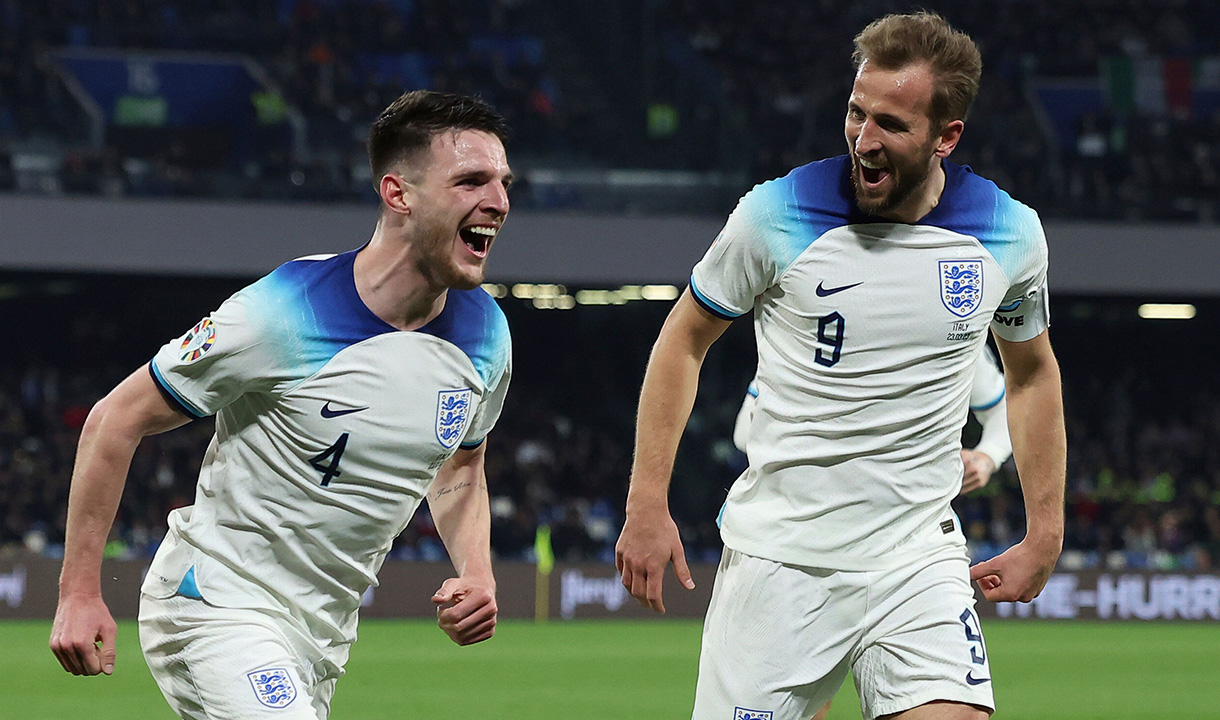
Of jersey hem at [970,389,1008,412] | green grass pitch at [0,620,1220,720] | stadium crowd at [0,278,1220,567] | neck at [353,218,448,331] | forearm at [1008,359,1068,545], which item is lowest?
stadium crowd at [0,278,1220,567]

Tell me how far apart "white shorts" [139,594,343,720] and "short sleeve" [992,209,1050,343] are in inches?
70.1

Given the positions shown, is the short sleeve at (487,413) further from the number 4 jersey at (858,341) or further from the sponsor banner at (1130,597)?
the sponsor banner at (1130,597)

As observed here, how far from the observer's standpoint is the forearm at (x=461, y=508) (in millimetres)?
4008

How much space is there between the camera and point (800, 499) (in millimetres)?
3770

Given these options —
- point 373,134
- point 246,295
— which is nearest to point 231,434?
point 246,295

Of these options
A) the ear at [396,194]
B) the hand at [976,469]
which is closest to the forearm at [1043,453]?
the hand at [976,469]

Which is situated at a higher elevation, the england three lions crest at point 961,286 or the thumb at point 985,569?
the england three lions crest at point 961,286

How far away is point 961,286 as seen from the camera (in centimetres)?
372

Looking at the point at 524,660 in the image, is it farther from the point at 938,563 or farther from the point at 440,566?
the point at 938,563

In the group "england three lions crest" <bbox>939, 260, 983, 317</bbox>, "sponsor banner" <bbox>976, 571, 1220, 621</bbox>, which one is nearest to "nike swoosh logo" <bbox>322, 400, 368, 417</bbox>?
"england three lions crest" <bbox>939, 260, 983, 317</bbox>

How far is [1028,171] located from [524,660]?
38.6ft

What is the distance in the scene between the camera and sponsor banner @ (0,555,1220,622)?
17.0 meters

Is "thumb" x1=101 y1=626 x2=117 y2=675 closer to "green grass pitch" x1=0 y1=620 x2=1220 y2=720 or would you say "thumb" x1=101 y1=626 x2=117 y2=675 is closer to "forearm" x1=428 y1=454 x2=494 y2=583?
"forearm" x1=428 y1=454 x2=494 y2=583

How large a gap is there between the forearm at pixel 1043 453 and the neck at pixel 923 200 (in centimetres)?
55
